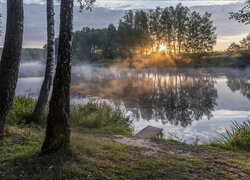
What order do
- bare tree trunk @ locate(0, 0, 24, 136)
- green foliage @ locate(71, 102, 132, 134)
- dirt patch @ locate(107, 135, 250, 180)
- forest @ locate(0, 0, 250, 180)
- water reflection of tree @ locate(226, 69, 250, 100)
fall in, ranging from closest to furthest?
forest @ locate(0, 0, 250, 180) → dirt patch @ locate(107, 135, 250, 180) → bare tree trunk @ locate(0, 0, 24, 136) → green foliage @ locate(71, 102, 132, 134) → water reflection of tree @ locate(226, 69, 250, 100)

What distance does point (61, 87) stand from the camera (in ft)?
14.7

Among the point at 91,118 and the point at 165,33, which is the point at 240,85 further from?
the point at 165,33

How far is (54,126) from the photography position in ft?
14.9

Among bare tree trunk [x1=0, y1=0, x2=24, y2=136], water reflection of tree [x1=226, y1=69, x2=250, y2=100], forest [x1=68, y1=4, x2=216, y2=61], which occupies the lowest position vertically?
water reflection of tree [x1=226, y1=69, x2=250, y2=100]

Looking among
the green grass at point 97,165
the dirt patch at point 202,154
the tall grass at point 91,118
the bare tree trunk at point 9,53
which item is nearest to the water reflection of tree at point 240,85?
the tall grass at point 91,118

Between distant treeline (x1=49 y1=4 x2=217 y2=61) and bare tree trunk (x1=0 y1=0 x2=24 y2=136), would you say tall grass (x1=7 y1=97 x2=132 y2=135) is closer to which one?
bare tree trunk (x1=0 y1=0 x2=24 y2=136)

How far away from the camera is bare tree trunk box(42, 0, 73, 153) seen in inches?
176

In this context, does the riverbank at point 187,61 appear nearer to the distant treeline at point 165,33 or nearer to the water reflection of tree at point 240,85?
the distant treeline at point 165,33

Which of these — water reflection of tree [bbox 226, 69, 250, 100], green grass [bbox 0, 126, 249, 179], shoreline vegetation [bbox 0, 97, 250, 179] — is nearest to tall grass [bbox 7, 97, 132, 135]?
shoreline vegetation [bbox 0, 97, 250, 179]

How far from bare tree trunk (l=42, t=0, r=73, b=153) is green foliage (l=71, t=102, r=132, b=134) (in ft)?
16.4

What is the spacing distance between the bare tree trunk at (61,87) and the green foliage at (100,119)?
5.00m

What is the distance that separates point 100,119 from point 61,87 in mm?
6025

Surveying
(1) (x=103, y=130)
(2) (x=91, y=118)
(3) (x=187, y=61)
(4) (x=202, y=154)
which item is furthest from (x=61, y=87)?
(3) (x=187, y=61)

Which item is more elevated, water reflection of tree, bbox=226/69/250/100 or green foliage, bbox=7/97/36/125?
water reflection of tree, bbox=226/69/250/100
